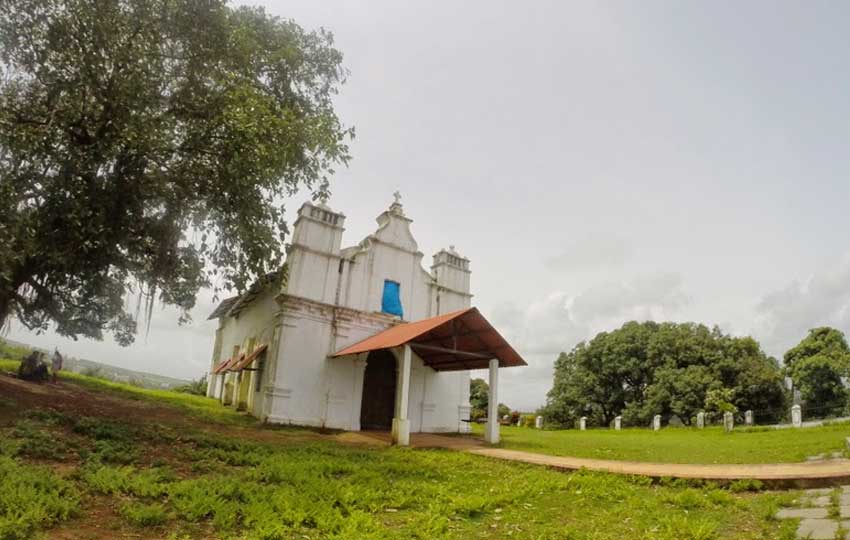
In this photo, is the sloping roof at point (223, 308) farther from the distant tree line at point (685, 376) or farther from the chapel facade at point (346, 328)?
the distant tree line at point (685, 376)

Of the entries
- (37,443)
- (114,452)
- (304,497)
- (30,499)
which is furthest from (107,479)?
(304,497)

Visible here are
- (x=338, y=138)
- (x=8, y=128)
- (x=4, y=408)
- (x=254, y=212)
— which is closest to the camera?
(x=8, y=128)

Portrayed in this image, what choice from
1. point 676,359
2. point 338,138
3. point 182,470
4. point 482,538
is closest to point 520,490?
point 482,538

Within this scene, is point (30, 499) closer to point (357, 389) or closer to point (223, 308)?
point (357, 389)

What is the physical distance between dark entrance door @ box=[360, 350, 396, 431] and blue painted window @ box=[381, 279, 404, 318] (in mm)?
1527

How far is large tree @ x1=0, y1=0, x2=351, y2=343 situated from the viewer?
1016 cm

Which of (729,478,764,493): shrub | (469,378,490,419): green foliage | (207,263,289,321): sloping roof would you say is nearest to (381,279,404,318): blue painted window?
(207,263,289,321): sloping roof

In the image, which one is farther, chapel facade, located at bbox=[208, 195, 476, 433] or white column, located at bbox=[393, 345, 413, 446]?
chapel facade, located at bbox=[208, 195, 476, 433]

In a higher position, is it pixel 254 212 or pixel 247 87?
pixel 247 87

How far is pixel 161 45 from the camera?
35.7 feet

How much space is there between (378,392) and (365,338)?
6.68 feet

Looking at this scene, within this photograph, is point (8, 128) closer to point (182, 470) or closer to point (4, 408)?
point (4, 408)

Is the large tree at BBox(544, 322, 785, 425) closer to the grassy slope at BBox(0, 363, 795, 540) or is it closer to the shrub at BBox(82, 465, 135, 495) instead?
the grassy slope at BBox(0, 363, 795, 540)

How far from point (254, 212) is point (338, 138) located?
2.89m
